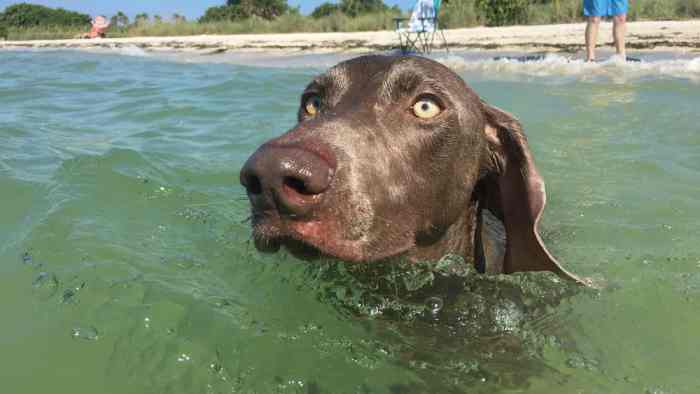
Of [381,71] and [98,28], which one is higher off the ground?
[98,28]

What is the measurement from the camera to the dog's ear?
3.05 metres

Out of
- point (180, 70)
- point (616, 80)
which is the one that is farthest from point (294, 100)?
point (180, 70)

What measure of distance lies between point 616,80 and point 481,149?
7275 millimetres

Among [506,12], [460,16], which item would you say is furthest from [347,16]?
[506,12]

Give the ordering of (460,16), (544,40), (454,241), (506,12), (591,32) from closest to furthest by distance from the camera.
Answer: (454,241)
(591,32)
(544,40)
(506,12)
(460,16)

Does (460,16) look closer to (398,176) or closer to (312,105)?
(312,105)

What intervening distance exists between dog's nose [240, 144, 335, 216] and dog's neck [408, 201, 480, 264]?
1050 mm

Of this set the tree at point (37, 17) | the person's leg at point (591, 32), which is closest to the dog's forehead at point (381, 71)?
the person's leg at point (591, 32)

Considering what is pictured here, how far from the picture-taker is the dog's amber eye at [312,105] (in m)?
3.17

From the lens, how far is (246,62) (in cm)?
1627

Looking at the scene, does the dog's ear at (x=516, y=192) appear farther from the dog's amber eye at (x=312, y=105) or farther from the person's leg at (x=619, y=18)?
the person's leg at (x=619, y=18)

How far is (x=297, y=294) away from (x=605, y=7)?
29.1 ft

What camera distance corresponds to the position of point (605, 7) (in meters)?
10.2

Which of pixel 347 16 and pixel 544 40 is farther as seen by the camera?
pixel 347 16
